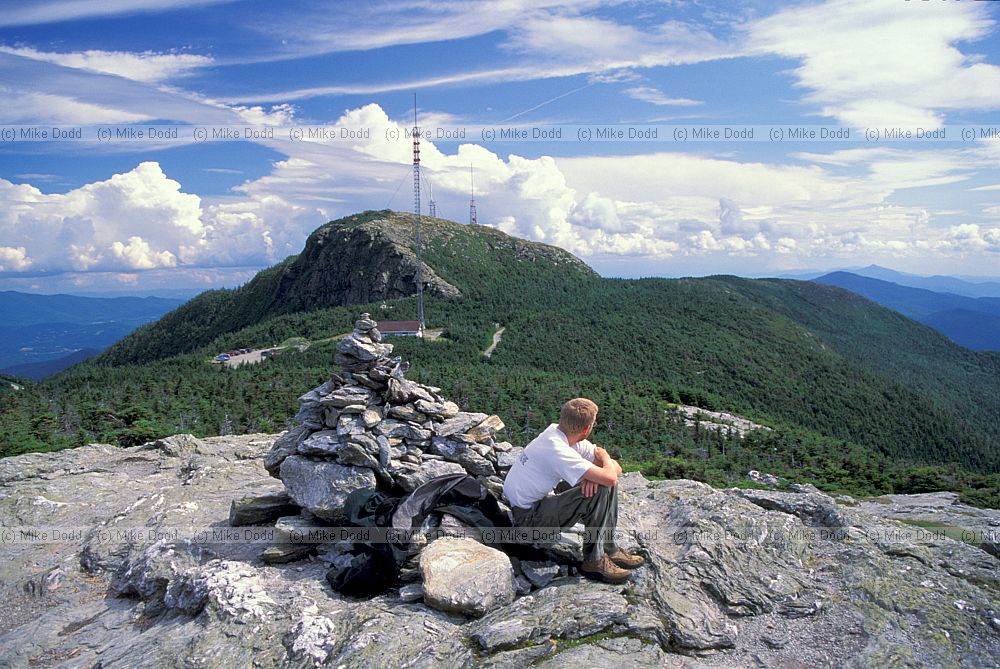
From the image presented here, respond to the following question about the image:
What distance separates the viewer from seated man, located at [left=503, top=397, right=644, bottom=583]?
7094 millimetres

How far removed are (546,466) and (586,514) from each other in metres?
0.90

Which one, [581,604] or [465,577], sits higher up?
[465,577]

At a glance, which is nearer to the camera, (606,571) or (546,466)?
Result: (546,466)

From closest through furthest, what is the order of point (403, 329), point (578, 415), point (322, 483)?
1. point (578, 415)
2. point (322, 483)
3. point (403, 329)

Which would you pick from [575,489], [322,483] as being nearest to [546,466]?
[575,489]

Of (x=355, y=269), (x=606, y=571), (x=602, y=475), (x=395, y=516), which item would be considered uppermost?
(x=355, y=269)

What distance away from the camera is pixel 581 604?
23.0 feet

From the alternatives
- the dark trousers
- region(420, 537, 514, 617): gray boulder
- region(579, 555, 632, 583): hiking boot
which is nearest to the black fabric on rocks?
region(420, 537, 514, 617): gray boulder

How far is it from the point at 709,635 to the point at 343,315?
90.7 metres

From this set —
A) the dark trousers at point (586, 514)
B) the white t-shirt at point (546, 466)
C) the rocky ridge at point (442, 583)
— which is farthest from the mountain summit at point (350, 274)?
the dark trousers at point (586, 514)

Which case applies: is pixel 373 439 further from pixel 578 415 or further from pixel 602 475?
pixel 602 475

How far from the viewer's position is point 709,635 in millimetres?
6832

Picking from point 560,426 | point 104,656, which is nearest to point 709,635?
point 560,426

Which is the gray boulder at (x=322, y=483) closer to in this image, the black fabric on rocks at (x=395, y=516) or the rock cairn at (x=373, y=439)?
the rock cairn at (x=373, y=439)
